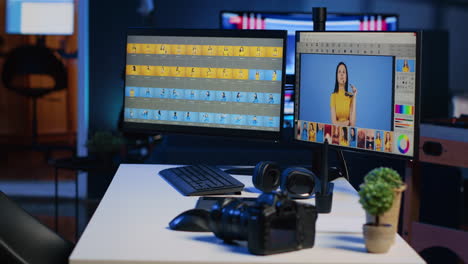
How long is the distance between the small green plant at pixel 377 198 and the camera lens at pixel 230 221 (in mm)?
241

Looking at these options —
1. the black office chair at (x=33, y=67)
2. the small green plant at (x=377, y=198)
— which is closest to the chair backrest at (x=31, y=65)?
the black office chair at (x=33, y=67)

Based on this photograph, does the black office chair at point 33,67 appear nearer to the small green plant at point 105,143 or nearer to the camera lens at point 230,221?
the small green plant at point 105,143


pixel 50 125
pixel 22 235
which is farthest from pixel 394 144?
pixel 50 125

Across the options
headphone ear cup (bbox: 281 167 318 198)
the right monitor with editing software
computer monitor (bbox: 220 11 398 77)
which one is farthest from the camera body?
computer monitor (bbox: 220 11 398 77)

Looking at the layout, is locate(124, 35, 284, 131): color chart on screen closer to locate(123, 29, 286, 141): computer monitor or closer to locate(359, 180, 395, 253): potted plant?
→ locate(123, 29, 286, 141): computer monitor

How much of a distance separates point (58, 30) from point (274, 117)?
16.0ft

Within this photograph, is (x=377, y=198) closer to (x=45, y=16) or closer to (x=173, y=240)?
(x=173, y=240)

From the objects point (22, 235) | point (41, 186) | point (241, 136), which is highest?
point (241, 136)

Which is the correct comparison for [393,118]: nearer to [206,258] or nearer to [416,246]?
[206,258]

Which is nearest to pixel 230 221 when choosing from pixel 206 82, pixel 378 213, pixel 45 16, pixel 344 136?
pixel 378 213

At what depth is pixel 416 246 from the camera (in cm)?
317

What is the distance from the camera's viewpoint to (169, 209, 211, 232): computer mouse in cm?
160

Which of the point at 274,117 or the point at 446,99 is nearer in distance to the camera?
the point at 274,117

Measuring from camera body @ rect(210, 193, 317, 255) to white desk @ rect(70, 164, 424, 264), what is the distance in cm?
2
